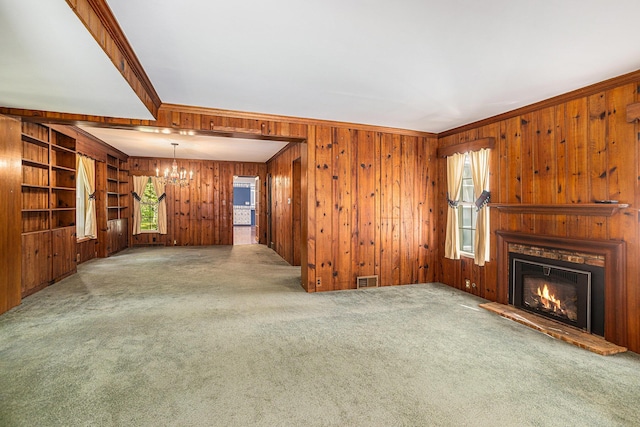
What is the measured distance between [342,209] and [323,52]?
264 cm

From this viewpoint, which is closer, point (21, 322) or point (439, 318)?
point (21, 322)

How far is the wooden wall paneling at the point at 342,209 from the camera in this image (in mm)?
4812

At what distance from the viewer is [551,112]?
3.56 meters

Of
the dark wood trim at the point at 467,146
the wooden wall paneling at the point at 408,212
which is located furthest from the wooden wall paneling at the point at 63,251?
the dark wood trim at the point at 467,146

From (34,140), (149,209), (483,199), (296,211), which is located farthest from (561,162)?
(149,209)

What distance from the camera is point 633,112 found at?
2.82 metres

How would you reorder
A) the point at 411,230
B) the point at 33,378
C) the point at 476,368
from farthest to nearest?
the point at 411,230 → the point at 476,368 → the point at 33,378

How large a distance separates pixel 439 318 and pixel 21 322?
4660 millimetres

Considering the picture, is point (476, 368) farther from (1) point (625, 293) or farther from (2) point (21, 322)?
(2) point (21, 322)

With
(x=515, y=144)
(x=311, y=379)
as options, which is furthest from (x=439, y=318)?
(x=515, y=144)

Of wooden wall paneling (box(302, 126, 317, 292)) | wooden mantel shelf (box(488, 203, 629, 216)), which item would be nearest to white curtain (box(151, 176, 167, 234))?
wooden wall paneling (box(302, 126, 317, 292))

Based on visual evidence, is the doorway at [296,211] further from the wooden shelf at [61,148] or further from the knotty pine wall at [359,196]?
the wooden shelf at [61,148]

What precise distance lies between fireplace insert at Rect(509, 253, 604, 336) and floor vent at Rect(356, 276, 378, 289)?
1.86 metres

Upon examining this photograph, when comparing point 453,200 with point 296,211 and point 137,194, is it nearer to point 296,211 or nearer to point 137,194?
point 296,211
